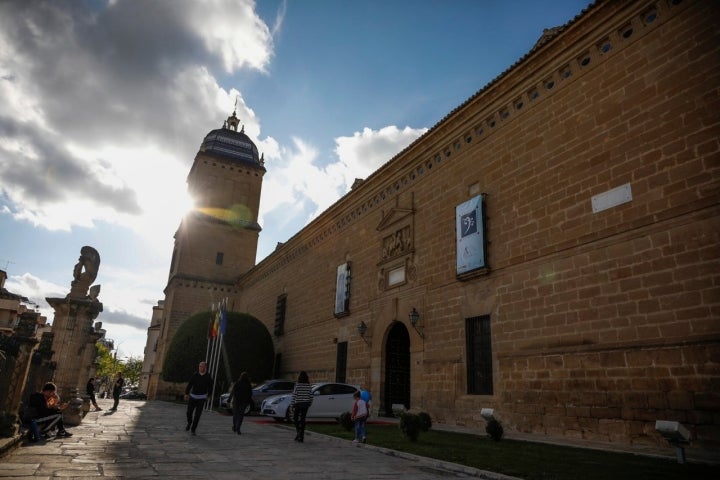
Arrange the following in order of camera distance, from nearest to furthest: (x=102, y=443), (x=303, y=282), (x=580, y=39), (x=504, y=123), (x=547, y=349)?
1. (x=102, y=443)
2. (x=547, y=349)
3. (x=580, y=39)
4. (x=504, y=123)
5. (x=303, y=282)

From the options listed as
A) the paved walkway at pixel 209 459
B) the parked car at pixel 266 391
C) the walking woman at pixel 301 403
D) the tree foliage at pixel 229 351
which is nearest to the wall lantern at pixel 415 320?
the walking woman at pixel 301 403

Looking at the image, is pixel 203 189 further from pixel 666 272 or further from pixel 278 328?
pixel 666 272

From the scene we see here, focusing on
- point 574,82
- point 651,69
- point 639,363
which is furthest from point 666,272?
point 574,82

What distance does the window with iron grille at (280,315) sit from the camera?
25.0 metres

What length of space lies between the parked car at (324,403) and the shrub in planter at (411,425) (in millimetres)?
5283

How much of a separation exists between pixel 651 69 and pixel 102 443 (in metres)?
12.1

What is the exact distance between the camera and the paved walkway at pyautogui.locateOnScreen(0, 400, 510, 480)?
17.0ft

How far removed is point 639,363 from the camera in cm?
805

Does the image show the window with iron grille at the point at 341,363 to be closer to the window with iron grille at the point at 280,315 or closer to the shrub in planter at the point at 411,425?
the window with iron grille at the point at 280,315

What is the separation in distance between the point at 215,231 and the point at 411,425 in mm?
28865

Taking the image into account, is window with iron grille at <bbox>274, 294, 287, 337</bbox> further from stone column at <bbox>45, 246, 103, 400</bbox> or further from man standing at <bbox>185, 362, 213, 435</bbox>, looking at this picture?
man standing at <bbox>185, 362, 213, 435</bbox>

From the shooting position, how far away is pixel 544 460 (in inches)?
259

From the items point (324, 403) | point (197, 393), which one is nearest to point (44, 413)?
point (197, 393)

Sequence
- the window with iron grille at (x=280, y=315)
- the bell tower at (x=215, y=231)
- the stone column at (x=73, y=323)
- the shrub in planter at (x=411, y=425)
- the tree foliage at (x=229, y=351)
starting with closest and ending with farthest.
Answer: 1. the shrub in planter at (x=411, y=425)
2. the stone column at (x=73, y=323)
3. the tree foliage at (x=229, y=351)
4. the window with iron grille at (x=280, y=315)
5. the bell tower at (x=215, y=231)
